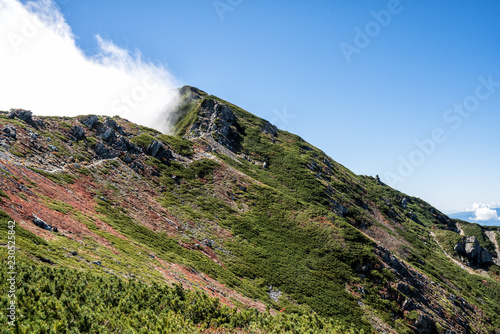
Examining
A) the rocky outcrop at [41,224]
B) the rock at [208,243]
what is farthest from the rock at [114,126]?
the rocky outcrop at [41,224]

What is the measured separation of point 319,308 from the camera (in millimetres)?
45969

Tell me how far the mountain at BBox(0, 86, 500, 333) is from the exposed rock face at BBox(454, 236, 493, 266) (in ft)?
71.0

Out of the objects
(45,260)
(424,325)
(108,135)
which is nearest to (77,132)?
(108,135)

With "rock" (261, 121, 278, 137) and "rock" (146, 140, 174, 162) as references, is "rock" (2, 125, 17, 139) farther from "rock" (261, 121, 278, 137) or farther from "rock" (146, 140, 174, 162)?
"rock" (261, 121, 278, 137)

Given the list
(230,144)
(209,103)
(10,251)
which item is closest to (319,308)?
(10,251)

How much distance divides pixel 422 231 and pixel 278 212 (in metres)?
118

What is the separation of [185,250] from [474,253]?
155 meters

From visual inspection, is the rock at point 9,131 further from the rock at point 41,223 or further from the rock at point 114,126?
the rock at point 41,223

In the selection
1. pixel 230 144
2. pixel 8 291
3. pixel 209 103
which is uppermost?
pixel 209 103

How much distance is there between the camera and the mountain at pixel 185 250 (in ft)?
55.5

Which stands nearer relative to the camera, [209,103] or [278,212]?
[278,212]

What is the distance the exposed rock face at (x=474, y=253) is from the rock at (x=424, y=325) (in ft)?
366

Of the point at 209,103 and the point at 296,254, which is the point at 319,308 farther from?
the point at 209,103

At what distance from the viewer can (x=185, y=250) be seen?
4659 cm
